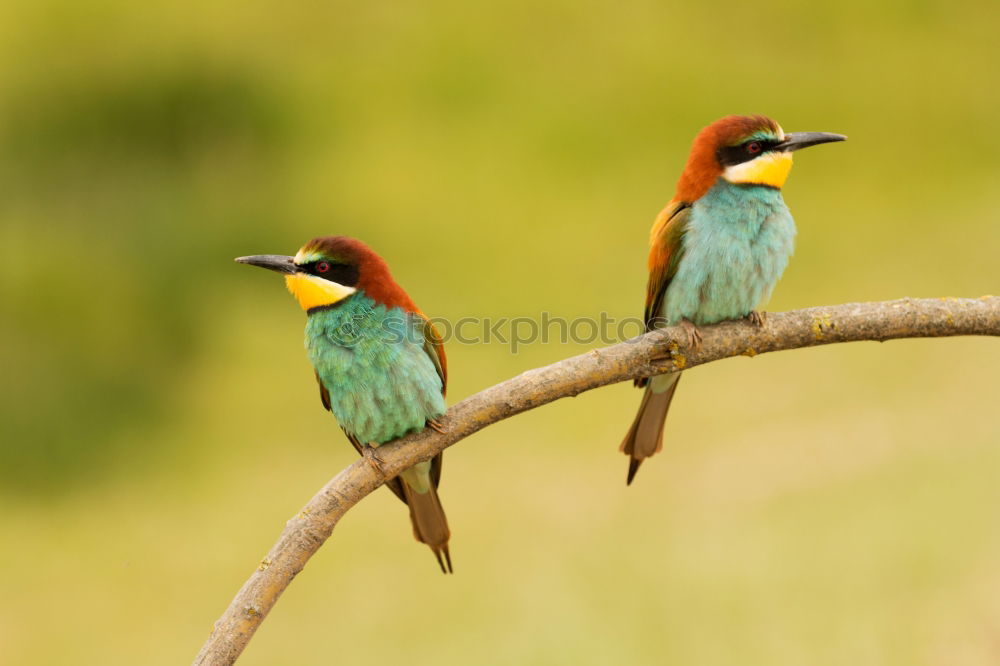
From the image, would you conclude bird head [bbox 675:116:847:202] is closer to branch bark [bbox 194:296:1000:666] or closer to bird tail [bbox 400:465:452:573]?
branch bark [bbox 194:296:1000:666]

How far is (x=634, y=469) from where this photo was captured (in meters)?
2.44

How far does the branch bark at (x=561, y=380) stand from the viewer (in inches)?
74.8

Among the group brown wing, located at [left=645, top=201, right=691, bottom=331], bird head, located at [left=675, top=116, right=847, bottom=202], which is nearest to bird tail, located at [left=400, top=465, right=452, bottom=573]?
brown wing, located at [left=645, top=201, right=691, bottom=331]

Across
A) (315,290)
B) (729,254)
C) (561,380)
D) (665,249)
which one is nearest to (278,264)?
(315,290)

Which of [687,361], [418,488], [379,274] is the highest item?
[379,274]

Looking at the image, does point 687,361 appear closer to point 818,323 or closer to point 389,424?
point 818,323

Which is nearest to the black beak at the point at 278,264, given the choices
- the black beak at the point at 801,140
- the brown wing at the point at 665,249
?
the brown wing at the point at 665,249

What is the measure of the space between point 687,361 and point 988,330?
0.65 meters

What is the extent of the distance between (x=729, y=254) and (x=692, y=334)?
0.74 feet

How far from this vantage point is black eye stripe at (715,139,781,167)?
7.40ft

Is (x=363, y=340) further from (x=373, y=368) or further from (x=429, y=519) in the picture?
(x=429, y=519)

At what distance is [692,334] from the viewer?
2221 millimetres

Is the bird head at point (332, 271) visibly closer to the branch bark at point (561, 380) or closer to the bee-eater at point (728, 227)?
the branch bark at point (561, 380)

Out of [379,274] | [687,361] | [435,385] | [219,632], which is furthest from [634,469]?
[219,632]
